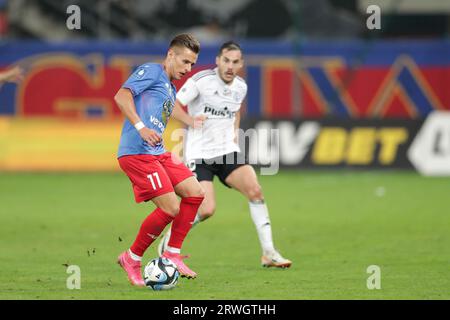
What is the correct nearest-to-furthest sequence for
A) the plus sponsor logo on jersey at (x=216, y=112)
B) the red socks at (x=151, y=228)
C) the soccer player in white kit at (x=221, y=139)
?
the red socks at (x=151, y=228)
the soccer player in white kit at (x=221, y=139)
the plus sponsor logo on jersey at (x=216, y=112)

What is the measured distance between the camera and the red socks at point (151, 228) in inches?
398

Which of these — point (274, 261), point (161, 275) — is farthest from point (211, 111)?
point (161, 275)

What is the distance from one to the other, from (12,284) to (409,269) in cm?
403

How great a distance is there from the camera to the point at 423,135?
23406 mm

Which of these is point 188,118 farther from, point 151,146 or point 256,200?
point 151,146

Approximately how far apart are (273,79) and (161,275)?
668 inches

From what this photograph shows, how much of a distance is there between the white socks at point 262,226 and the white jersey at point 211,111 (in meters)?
0.69

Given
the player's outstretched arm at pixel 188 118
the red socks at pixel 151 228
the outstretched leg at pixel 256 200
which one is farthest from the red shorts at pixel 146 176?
the outstretched leg at pixel 256 200

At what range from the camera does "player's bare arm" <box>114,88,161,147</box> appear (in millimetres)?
9664

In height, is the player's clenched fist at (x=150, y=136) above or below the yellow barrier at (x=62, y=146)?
below

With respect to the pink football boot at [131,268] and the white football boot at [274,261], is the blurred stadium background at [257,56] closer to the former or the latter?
the white football boot at [274,261]
